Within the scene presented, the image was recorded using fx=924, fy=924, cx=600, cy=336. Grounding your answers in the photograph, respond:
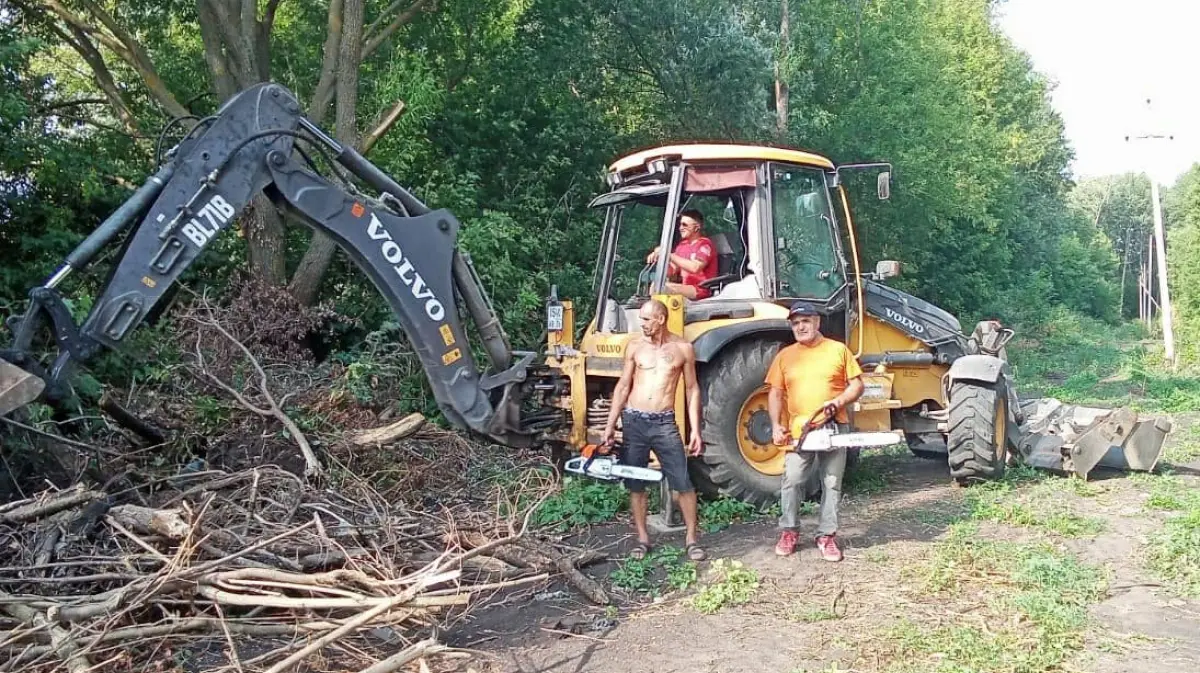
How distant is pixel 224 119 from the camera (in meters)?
5.39

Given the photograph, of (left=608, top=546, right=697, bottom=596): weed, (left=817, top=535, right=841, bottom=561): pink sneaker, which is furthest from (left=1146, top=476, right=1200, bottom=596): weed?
(left=608, top=546, right=697, bottom=596): weed

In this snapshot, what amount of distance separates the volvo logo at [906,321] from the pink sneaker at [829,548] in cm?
294

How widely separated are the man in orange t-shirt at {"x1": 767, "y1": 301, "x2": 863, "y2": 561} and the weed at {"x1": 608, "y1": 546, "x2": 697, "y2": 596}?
680 mm

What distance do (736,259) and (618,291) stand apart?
3.32 ft

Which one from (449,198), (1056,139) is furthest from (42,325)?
(1056,139)

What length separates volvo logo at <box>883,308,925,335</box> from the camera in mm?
8125

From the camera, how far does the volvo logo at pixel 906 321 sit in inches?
320

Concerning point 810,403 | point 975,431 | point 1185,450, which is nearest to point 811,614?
point 810,403

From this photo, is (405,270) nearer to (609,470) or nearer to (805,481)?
(609,470)

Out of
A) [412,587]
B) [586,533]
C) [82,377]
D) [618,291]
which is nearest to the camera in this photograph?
[412,587]

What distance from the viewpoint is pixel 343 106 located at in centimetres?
1075

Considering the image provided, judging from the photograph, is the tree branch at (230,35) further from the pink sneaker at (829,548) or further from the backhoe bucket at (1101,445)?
the backhoe bucket at (1101,445)

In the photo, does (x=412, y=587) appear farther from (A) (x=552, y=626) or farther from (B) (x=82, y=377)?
(B) (x=82, y=377)

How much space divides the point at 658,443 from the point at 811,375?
1056 millimetres
